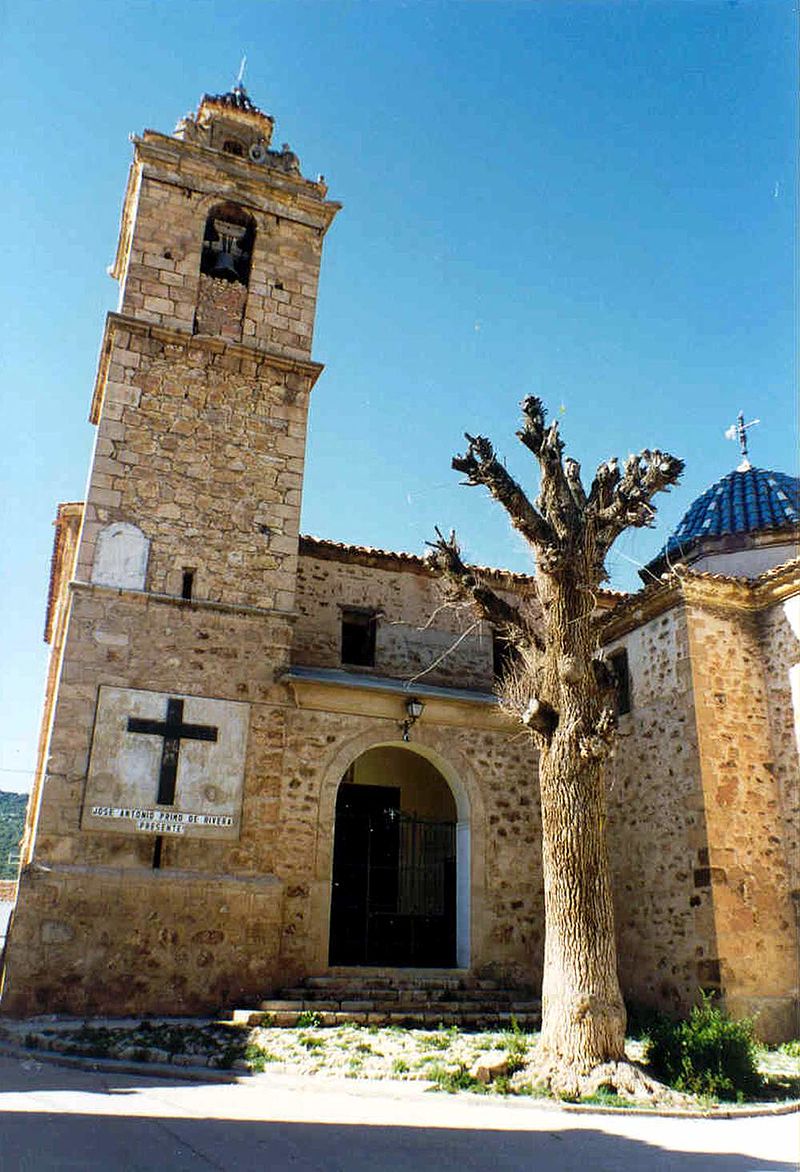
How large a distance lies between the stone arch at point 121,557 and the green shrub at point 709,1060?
769cm

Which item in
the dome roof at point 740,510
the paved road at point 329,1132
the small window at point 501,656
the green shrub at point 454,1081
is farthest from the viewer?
the dome roof at point 740,510

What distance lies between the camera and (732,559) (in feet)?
50.6

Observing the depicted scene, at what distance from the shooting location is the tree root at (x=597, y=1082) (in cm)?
658

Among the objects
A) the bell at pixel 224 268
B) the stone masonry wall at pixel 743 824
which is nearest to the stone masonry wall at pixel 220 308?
the bell at pixel 224 268

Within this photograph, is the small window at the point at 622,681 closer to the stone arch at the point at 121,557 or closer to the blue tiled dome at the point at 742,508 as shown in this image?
the blue tiled dome at the point at 742,508

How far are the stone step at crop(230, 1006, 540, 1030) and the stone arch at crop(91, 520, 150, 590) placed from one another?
517 centimetres

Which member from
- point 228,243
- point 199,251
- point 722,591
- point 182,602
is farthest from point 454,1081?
point 228,243

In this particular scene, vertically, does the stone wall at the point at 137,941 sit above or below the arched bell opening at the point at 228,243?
below

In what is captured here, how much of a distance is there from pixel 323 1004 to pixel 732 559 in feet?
33.6

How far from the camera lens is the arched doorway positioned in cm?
1281

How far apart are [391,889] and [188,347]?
28.0ft

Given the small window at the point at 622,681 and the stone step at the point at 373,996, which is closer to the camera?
the stone step at the point at 373,996

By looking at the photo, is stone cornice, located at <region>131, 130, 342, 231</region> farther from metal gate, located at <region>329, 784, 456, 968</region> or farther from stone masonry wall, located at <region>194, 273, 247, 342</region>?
metal gate, located at <region>329, 784, 456, 968</region>

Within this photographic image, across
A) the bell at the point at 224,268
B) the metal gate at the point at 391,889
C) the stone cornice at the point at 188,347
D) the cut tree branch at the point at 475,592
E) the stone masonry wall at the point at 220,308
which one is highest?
the bell at the point at 224,268
